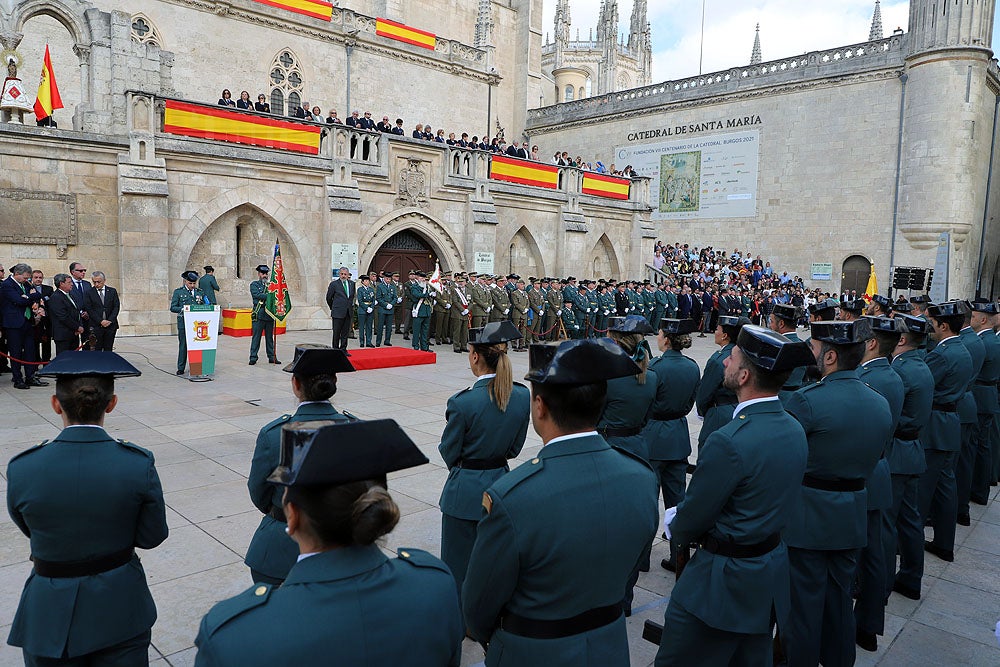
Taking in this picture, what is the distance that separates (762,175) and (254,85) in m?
21.2

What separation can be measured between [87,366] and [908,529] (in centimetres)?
514

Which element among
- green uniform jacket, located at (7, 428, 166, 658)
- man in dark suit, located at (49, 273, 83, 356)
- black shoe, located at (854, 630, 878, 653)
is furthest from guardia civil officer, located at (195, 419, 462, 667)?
man in dark suit, located at (49, 273, 83, 356)

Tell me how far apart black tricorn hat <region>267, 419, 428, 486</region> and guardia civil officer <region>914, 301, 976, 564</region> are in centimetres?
513

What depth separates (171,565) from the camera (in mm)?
4672

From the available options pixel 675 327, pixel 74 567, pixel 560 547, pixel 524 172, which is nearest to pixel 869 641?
pixel 675 327

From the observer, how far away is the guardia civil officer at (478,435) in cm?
365

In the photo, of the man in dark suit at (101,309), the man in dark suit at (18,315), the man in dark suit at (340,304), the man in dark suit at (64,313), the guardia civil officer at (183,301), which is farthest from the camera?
the man in dark suit at (340,304)

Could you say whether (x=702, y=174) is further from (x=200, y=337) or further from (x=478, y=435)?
(x=478, y=435)

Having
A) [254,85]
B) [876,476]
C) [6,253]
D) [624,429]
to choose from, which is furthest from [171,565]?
[254,85]

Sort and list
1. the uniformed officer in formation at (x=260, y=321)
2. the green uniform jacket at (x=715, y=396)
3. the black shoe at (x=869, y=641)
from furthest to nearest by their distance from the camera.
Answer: the uniformed officer in formation at (x=260, y=321) < the green uniform jacket at (x=715, y=396) < the black shoe at (x=869, y=641)

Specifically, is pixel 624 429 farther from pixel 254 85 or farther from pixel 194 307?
pixel 254 85

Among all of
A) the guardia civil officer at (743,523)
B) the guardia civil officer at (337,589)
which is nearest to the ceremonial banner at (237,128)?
the guardia civil officer at (743,523)

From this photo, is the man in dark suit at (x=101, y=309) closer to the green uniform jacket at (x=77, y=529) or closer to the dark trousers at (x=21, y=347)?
the dark trousers at (x=21, y=347)

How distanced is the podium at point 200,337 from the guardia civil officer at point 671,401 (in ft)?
27.3
